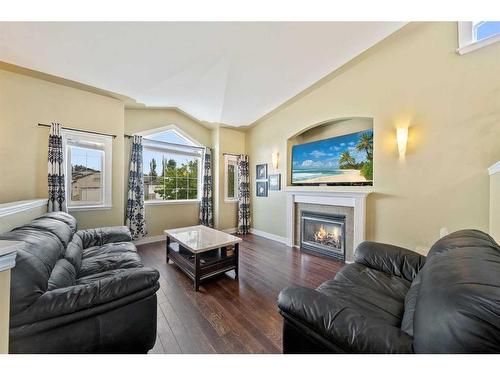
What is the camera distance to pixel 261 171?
4.66m

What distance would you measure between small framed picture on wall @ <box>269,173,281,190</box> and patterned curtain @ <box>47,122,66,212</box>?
353cm

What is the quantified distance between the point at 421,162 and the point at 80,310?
3.46 m

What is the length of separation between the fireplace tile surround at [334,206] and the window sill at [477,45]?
5.75 feet

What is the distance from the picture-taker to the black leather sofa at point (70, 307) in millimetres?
946

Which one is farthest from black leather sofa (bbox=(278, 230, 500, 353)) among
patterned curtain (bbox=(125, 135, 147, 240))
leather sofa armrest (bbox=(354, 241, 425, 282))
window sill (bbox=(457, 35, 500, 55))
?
patterned curtain (bbox=(125, 135, 147, 240))

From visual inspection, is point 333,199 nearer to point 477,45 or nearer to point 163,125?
point 477,45

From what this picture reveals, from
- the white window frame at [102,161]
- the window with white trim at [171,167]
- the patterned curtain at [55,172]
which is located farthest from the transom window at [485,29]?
the patterned curtain at [55,172]

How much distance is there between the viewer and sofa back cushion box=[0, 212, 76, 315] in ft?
3.08

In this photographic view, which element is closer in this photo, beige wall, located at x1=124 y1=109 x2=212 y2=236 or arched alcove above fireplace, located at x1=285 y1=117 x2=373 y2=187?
arched alcove above fireplace, located at x1=285 y1=117 x2=373 y2=187

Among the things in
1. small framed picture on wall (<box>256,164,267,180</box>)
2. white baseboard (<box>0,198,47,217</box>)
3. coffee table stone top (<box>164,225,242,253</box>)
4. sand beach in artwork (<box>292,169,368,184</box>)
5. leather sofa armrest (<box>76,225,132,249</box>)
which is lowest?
coffee table stone top (<box>164,225,242,253</box>)

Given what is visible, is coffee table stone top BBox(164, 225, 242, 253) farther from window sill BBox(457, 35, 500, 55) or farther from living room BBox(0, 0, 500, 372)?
window sill BBox(457, 35, 500, 55)

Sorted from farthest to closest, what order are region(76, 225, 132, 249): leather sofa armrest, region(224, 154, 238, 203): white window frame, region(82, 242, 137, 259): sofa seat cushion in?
region(224, 154, 238, 203): white window frame, region(76, 225, 132, 249): leather sofa armrest, region(82, 242, 137, 259): sofa seat cushion
